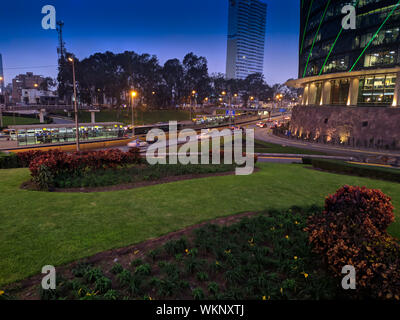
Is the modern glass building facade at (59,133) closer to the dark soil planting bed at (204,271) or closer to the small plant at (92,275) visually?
the dark soil planting bed at (204,271)

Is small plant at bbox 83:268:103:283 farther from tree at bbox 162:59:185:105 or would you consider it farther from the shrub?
tree at bbox 162:59:185:105

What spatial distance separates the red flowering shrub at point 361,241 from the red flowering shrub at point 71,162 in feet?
39.4

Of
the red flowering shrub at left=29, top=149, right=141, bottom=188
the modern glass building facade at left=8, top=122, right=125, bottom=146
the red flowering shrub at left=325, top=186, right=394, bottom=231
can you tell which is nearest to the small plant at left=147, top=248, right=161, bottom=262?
the red flowering shrub at left=325, top=186, right=394, bottom=231

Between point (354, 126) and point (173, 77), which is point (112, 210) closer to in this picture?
point (354, 126)

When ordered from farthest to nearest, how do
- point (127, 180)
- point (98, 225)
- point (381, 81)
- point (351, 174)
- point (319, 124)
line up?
point (319, 124) → point (381, 81) → point (351, 174) → point (127, 180) → point (98, 225)

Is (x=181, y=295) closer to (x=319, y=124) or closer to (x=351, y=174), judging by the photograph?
(x=351, y=174)

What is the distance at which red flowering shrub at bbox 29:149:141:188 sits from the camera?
41.1ft

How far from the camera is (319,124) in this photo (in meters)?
53.4

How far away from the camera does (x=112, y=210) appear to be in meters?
9.65

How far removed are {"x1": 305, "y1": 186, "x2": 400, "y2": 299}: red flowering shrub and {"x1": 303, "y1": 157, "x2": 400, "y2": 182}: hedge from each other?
12.6 m

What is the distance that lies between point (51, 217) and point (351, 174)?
63.5 ft

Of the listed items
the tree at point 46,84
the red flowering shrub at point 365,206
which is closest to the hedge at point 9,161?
the red flowering shrub at point 365,206

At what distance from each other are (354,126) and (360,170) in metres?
33.5
